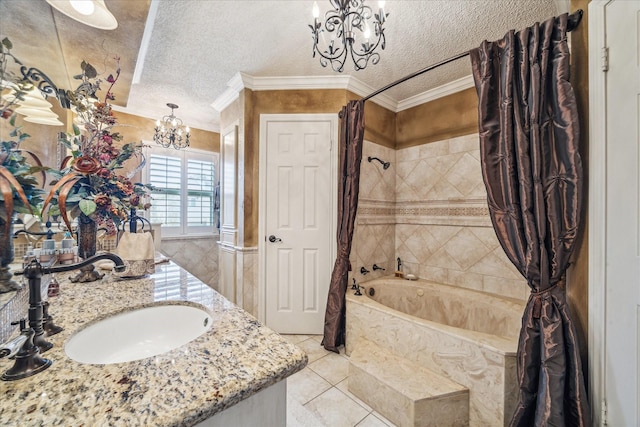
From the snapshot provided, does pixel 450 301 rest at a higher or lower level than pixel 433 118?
lower

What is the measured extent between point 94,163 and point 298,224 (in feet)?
5.55

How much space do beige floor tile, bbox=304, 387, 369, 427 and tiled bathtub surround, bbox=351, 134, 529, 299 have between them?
1.12 meters

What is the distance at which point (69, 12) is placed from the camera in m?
1.00

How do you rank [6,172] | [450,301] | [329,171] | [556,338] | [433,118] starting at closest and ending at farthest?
[6,172] < [556,338] < [450,301] < [329,171] < [433,118]

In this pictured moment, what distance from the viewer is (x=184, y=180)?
382 cm

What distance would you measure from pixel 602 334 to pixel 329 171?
6.84ft

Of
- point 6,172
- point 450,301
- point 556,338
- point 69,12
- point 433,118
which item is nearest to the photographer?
point 6,172

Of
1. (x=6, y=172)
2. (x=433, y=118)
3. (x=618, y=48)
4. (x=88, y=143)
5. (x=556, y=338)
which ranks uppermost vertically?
(x=433, y=118)

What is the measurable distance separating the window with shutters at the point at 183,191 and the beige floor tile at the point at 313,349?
246 cm

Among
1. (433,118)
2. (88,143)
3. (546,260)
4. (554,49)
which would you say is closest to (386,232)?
(433,118)

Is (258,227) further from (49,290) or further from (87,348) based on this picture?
(87,348)

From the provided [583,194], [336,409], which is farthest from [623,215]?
[336,409]

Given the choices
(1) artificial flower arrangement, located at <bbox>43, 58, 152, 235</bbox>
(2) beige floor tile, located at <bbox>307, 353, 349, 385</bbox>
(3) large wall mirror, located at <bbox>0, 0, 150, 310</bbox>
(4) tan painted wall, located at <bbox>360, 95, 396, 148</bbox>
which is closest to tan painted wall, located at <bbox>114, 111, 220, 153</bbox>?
(3) large wall mirror, located at <bbox>0, 0, 150, 310</bbox>

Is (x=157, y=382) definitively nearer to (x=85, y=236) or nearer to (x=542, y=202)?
(x=85, y=236)
